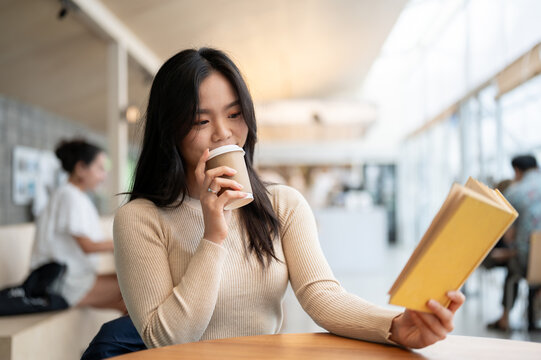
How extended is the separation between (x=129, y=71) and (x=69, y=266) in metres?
4.09

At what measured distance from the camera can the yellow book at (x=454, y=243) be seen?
615mm

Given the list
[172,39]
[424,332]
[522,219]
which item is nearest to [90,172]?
[424,332]

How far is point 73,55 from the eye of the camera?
530 centimetres

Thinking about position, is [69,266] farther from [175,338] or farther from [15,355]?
[175,338]

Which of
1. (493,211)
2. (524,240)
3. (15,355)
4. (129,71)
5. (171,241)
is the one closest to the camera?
(493,211)

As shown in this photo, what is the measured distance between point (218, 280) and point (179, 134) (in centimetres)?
35

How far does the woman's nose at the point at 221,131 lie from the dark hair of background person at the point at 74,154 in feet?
6.93

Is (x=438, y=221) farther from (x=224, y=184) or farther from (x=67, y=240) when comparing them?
(x=67, y=240)

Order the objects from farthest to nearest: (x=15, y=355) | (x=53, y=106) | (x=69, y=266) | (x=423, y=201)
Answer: (x=423, y=201), (x=53, y=106), (x=69, y=266), (x=15, y=355)

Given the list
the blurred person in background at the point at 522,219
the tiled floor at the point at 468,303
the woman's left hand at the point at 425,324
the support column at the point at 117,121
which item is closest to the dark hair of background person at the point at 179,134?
the woman's left hand at the point at 425,324

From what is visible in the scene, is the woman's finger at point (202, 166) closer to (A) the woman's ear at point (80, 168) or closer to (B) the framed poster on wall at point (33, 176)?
(A) the woman's ear at point (80, 168)

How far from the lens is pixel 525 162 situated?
3.73 meters

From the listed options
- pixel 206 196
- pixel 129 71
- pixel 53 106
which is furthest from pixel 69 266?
pixel 53 106

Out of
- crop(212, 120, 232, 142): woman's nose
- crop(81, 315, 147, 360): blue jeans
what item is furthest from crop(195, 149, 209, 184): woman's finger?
crop(81, 315, 147, 360): blue jeans
